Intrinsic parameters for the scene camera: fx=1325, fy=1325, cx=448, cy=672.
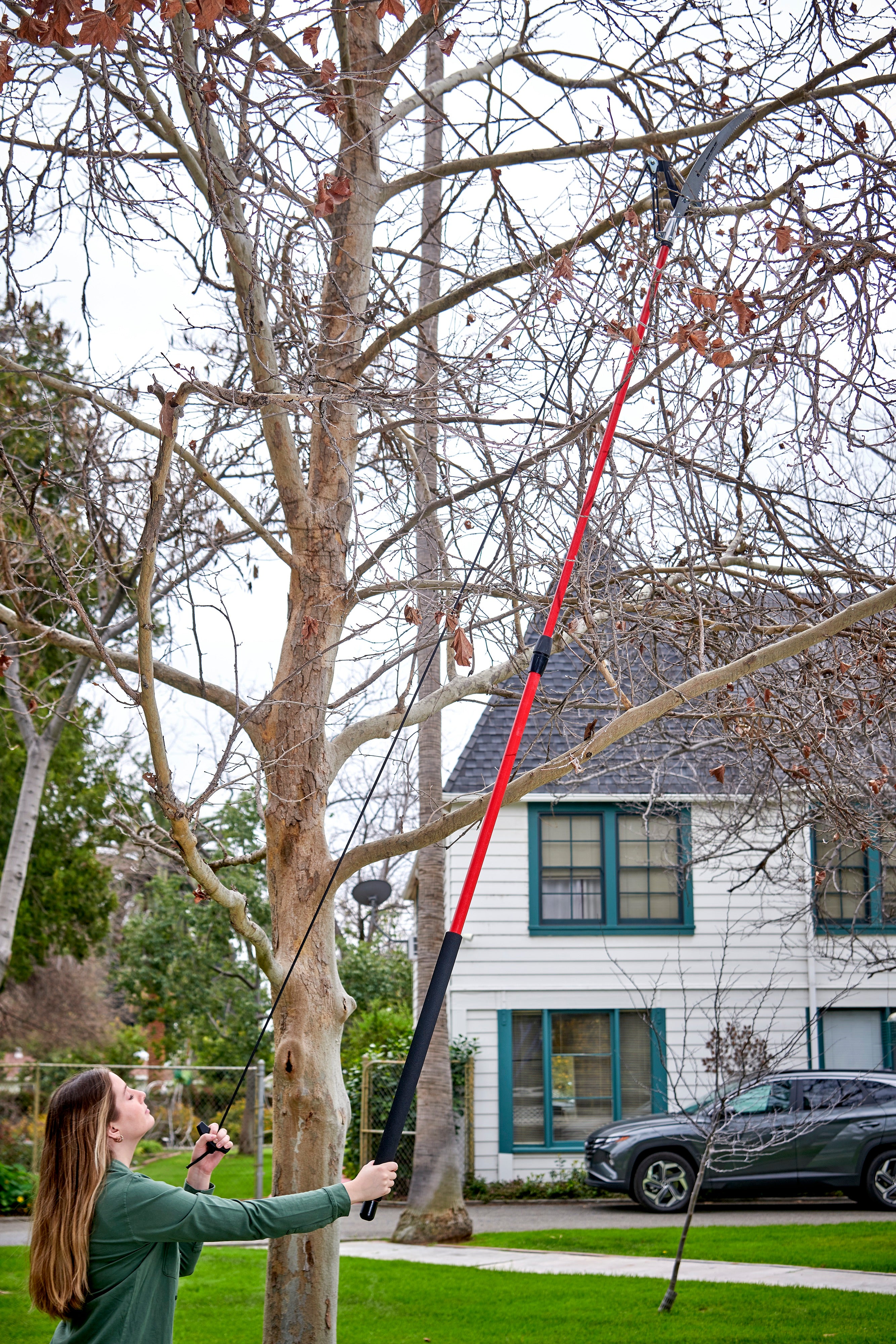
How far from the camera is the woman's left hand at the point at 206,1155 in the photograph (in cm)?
353

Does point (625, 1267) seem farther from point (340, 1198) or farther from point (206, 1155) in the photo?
point (340, 1198)

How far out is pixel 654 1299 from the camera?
31.6ft

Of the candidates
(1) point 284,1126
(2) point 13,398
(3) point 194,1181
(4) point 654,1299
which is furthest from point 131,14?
(4) point 654,1299

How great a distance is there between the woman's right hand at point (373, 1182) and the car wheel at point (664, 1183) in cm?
1247

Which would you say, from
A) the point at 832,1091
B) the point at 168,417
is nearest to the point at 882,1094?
the point at 832,1091

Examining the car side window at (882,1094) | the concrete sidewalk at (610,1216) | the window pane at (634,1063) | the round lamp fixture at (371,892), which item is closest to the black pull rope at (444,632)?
the round lamp fixture at (371,892)

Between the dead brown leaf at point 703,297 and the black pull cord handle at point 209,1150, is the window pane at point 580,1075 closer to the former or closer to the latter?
the dead brown leaf at point 703,297

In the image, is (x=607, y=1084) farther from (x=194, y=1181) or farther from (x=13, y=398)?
(x=194, y=1181)

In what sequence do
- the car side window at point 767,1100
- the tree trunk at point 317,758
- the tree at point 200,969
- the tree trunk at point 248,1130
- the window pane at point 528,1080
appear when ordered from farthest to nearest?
1. the tree trunk at point 248,1130
2. the tree at point 200,969
3. the window pane at point 528,1080
4. the car side window at point 767,1100
5. the tree trunk at point 317,758

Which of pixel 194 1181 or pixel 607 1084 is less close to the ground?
pixel 194 1181

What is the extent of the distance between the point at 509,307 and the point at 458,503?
1015mm

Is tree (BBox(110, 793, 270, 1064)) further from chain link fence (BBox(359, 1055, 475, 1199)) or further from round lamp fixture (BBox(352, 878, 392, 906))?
round lamp fixture (BBox(352, 878, 392, 906))

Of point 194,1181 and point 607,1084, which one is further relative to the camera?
point 607,1084

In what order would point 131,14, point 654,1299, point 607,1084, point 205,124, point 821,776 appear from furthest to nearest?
point 607,1084
point 654,1299
point 821,776
point 205,124
point 131,14
